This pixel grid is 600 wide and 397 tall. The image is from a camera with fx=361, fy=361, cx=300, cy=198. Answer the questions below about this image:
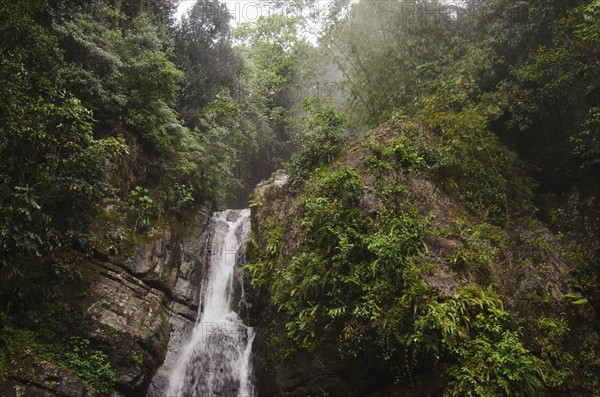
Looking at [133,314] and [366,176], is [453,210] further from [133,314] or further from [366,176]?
[133,314]

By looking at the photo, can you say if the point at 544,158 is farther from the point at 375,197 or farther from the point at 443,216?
the point at 375,197

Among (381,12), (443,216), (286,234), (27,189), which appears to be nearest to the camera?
(27,189)

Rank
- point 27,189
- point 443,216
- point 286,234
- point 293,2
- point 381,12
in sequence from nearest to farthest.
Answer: point 27,189
point 443,216
point 286,234
point 381,12
point 293,2

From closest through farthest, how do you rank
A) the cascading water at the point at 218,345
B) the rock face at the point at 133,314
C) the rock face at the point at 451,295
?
1. the rock face at the point at 451,295
2. the rock face at the point at 133,314
3. the cascading water at the point at 218,345

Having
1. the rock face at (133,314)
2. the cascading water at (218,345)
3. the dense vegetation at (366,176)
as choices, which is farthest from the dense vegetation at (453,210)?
the rock face at (133,314)

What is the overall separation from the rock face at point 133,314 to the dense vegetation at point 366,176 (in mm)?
399

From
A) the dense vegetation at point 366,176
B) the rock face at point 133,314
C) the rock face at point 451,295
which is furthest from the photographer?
the rock face at point 133,314

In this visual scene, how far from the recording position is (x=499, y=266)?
8000 millimetres

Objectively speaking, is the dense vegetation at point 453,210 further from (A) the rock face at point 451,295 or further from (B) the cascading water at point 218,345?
(B) the cascading water at point 218,345

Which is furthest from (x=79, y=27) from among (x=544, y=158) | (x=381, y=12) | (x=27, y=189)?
(x=544, y=158)

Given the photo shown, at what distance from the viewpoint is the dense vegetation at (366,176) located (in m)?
7.03

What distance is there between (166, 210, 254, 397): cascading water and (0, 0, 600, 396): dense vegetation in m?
1.64

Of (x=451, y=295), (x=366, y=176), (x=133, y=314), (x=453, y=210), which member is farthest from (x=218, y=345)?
(x=453, y=210)

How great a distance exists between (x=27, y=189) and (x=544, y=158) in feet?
46.0
